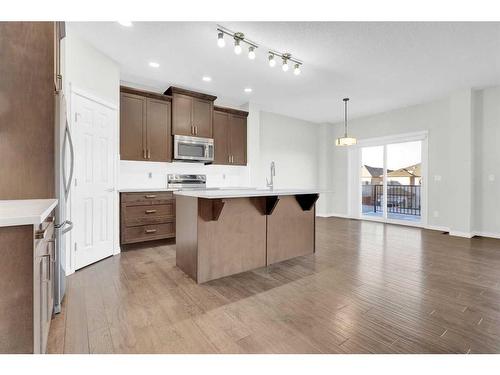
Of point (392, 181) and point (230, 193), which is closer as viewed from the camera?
point (230, 193)

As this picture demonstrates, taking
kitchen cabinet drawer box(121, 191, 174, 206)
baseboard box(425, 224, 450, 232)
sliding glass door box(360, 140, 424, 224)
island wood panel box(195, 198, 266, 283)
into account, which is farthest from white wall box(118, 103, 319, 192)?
baseboard box(425, 224, 450, 232)

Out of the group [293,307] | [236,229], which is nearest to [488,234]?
[293,307]

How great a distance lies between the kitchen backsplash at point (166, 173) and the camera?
4.05 metres

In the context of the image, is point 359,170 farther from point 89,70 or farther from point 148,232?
point 89,70

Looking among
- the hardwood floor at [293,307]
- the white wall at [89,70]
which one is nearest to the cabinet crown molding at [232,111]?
the white wall at [89,70]

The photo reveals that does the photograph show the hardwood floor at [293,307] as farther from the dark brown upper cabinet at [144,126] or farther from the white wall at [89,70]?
the white wall at [89,70]

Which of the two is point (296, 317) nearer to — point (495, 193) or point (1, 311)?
point (1, 311)

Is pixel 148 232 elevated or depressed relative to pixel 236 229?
depressed

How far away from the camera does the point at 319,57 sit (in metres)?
3.26

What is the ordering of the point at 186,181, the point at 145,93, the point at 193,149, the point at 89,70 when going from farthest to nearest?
1. the point at 186,181
2. the point at 193,149
3. the point at 145,93
4. the point at 89,70

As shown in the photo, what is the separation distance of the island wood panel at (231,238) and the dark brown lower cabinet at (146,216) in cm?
170

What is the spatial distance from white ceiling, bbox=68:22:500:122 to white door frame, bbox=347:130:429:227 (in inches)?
34.1

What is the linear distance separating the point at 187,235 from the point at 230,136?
9.33 feet

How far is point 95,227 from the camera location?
3.02 m
